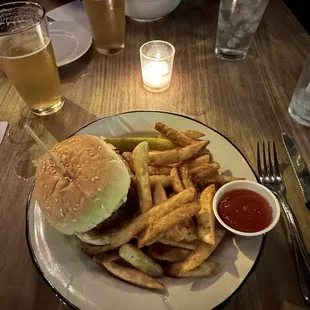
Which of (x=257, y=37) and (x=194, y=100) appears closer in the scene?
(x=194, y=100)

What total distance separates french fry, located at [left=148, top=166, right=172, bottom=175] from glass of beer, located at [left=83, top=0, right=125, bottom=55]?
104 cm

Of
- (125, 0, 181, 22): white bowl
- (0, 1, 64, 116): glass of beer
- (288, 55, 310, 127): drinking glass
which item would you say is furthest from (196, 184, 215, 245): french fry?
(125, 0, 181, 22): white bowl

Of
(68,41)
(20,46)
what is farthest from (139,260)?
(68,41)

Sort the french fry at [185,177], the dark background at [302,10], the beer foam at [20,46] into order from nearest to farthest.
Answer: the french fry at [185,177]
the beer foam at [20,46]
the dark background at [302,10]

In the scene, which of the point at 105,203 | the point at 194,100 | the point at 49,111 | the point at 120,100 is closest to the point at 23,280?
the point at 105,203

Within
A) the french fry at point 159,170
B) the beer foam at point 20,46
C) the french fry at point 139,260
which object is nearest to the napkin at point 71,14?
the beer foam at point 20,46

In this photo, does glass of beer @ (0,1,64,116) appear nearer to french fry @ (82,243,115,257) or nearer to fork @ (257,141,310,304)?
french fry @ (82,243,115,257)

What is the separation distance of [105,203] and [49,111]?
86cm

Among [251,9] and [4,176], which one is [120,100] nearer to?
[4,176]

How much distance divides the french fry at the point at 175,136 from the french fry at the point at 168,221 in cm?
31

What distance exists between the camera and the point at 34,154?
5.28 feet

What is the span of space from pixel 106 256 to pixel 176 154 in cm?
44

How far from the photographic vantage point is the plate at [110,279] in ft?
3.43

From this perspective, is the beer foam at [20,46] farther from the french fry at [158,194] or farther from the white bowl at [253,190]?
the white bowl at [253,190]
